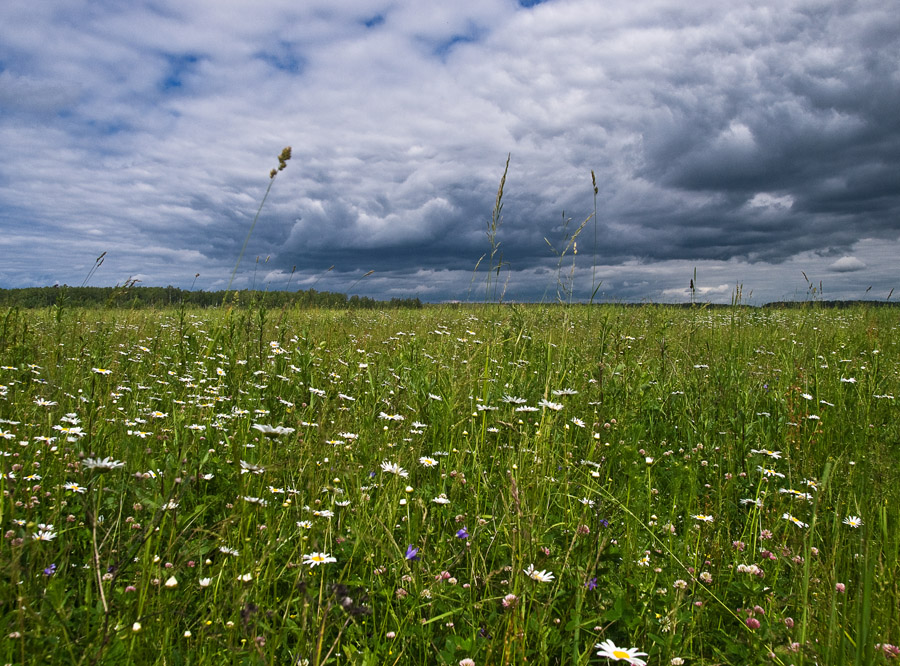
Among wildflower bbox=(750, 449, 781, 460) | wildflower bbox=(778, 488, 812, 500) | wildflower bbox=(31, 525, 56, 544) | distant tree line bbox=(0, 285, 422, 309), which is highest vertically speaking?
distant tree line bbox=(0, 285, 422, 309)

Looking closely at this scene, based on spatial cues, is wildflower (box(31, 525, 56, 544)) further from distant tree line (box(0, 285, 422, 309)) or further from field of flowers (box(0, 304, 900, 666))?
distant tree line (box(0, 285, 422, 309))

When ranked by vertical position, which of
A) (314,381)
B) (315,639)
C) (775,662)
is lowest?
(775,662)

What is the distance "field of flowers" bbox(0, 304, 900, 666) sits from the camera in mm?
1319

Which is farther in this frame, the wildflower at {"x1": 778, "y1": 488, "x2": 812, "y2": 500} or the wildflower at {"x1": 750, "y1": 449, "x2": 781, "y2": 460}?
the wildflower at {"x1": 750, "y1": 449, "x2": 781, "y2": 460}

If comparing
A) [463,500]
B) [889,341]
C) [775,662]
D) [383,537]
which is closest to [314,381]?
[463,500]

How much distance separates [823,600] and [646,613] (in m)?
0.54

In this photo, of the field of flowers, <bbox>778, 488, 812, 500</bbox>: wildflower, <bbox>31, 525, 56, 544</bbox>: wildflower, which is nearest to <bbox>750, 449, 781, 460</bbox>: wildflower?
the field of flowers

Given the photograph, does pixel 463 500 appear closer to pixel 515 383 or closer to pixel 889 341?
pixel 515 383

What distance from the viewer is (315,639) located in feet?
3.98

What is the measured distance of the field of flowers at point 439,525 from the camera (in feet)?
4.33

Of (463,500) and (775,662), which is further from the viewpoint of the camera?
(463,500)

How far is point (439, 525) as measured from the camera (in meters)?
2.05

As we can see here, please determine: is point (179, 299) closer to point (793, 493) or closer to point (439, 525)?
point (439, 525)

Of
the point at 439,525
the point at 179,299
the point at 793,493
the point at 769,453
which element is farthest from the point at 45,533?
the point at 179,299
